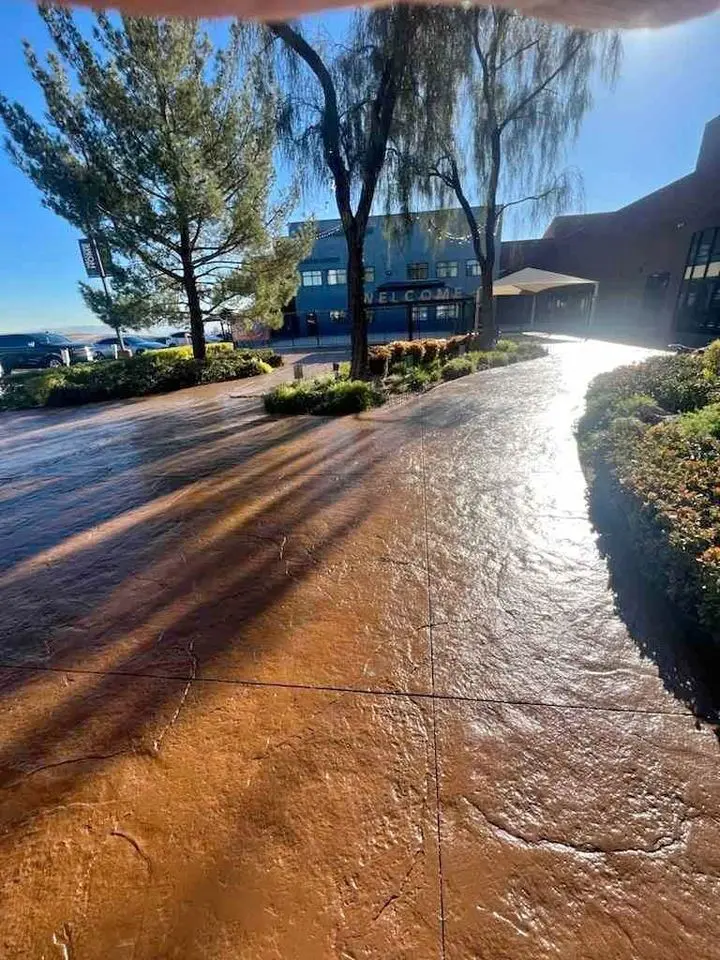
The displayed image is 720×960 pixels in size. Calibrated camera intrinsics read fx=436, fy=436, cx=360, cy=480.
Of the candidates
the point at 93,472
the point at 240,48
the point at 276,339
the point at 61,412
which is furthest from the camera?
the point at 276,339

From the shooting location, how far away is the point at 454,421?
6535 millimetres

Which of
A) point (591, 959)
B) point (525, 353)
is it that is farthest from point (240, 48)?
point (591, 959)

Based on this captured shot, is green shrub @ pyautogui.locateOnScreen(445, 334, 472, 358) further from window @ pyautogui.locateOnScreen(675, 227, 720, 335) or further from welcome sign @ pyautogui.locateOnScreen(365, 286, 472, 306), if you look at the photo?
welcome sign @ pyautogui.locateOnScreen(365, 286, 472, 306)

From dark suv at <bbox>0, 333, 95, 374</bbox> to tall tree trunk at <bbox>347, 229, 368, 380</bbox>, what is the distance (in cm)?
1497

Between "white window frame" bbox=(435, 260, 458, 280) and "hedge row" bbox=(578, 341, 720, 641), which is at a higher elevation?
"white window frame" bbox=(435, 260, 458, 280)

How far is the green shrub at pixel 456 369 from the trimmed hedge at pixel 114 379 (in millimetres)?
6769

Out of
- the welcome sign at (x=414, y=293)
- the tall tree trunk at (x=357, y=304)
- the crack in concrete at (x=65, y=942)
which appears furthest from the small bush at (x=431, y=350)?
the welcome sign at (x=414, y=293)

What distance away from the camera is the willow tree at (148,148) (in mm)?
10180

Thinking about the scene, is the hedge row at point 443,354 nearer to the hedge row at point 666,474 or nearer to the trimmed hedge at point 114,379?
the trimmed hedge at point 114,379

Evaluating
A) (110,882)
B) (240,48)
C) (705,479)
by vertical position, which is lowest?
(110,882)

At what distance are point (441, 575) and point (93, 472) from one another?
4444 millimetres

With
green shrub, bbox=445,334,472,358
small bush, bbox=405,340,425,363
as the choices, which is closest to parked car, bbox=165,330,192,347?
green shrub, bbox=445,334,472,358

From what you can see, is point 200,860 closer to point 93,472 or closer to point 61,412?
point 93,472

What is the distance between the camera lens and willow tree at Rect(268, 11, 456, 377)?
744 cm
